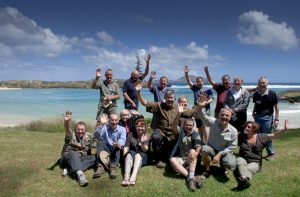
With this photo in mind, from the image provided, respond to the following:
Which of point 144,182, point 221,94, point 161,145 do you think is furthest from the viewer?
point 221,94

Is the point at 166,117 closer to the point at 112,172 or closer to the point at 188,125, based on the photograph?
the point at 188,125

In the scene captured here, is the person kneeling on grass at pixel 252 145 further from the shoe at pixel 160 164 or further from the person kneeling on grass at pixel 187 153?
the shoe at pixel 160 164

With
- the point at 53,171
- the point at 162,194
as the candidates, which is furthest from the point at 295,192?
the point at 53,171

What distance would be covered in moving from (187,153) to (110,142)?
75.6 inches

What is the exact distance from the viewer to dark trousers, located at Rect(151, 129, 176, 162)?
29.9ft

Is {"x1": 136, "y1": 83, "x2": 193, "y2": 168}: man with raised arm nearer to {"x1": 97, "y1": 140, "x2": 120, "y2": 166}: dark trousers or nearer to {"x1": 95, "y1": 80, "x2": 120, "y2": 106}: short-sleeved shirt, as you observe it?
{"x1": 97, "y1": 140, "x2": 120, "y2": 166}: dark trousers

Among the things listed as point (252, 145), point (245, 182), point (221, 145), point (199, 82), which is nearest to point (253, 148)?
point (252, 145)

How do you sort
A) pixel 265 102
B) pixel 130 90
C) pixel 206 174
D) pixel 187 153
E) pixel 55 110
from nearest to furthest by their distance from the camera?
pixel 206 174 < pixel 187 153 < pixel 265 102 < pixel 130 90 < pixel 55 110

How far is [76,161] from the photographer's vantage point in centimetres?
880

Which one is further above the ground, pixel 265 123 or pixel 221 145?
pixel 265 123

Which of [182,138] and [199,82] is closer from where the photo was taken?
[182,138]

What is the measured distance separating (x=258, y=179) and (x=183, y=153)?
1809 millimetres

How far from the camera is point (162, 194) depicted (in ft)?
26.2

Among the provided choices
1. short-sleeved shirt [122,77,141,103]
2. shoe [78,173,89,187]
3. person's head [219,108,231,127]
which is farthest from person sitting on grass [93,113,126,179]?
person's head [219,108,231,127]
